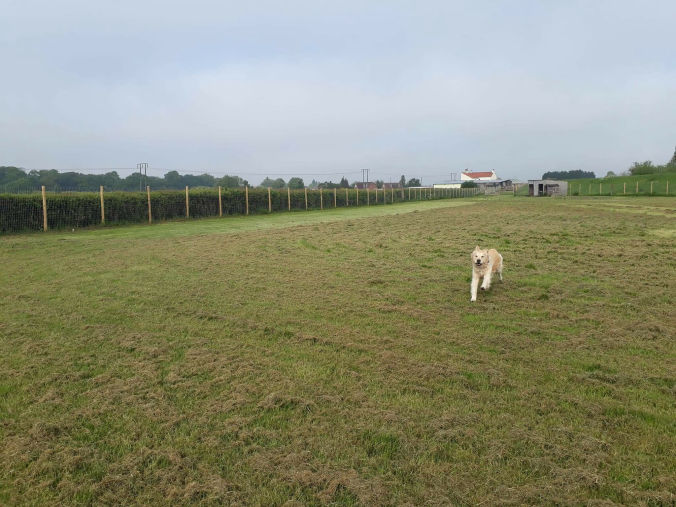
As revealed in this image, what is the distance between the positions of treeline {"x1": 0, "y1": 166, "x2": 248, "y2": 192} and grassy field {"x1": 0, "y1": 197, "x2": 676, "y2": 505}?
51.7 ft

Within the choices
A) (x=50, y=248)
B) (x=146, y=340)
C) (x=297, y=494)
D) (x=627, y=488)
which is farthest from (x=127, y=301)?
(x=50, y=248)

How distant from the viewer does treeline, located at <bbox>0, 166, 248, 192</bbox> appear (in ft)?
68.9

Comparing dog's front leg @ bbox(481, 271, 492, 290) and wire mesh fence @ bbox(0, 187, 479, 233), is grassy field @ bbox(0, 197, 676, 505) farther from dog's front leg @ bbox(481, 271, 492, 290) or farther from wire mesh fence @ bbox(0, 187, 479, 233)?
wire mesh fence @ bbox(0, 187, 479, 233)

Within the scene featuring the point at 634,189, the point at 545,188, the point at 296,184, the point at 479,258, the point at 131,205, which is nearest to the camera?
the point at 479,258

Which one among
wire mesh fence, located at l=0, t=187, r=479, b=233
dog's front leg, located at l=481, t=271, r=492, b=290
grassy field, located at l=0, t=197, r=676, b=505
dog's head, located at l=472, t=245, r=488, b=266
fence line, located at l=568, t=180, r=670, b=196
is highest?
fence line, located at l=568, t=180, r=670, b=196

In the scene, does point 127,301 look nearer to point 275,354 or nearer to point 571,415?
point 275,354

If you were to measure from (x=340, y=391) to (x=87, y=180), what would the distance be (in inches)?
1474

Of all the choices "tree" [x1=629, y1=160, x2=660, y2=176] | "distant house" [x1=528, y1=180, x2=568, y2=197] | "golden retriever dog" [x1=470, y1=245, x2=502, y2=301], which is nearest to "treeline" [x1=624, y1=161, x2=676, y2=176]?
"tree" [x1=629, y1=160, x2=660, y2=176]

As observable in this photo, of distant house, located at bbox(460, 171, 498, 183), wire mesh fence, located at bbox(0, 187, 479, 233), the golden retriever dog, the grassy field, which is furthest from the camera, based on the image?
distant house, located at bbox(460, 171, 498, 183)

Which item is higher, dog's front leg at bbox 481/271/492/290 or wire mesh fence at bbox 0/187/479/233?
wire mesh fence at bbox 0/187/479/233

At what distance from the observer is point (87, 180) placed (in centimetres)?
3469

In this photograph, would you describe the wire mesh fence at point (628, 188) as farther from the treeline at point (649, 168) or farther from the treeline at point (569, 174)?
the treeline at point (569, 174)

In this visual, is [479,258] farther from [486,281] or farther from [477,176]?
[477,176]

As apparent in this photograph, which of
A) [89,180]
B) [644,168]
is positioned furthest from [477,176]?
[89,180]
